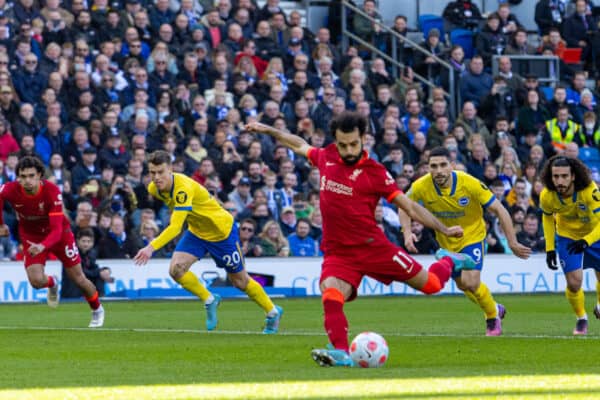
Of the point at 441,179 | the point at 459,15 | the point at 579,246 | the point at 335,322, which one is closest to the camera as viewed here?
the point at 335,322

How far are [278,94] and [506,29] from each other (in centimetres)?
855

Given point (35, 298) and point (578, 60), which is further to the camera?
point (578, 60)

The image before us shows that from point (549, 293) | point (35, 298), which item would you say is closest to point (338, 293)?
point (35, 298)

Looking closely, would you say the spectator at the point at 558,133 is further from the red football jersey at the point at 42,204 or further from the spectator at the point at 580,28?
the red football jersey at the point at 42,204

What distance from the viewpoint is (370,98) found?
1259 inches

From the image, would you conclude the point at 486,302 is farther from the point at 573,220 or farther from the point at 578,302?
the point at 573,220

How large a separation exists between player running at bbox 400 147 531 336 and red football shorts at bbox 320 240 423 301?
12.3ft

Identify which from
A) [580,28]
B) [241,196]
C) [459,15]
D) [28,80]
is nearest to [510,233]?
[241,196]

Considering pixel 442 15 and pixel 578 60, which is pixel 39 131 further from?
pixel 578 60

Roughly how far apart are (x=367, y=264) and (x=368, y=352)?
1.01 metres

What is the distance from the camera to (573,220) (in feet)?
56.4

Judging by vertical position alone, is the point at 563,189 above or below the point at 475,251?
above

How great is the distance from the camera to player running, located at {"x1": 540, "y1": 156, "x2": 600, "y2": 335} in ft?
54.9

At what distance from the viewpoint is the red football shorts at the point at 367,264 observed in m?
13.0
